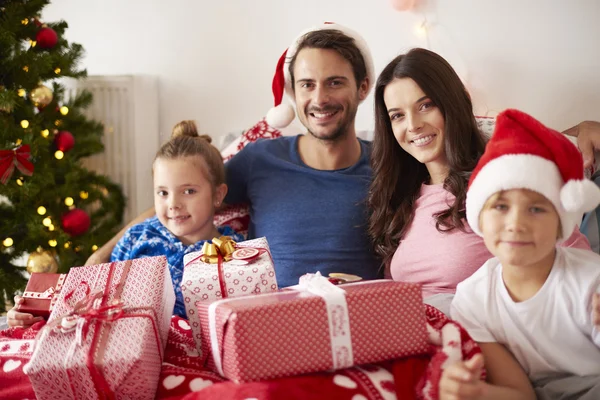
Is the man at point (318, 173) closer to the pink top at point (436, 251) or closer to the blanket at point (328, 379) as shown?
the pink top at point (436, 251)

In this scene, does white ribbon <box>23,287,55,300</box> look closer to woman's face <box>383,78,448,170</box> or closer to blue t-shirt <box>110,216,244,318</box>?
blue t-shirt <box>110,216,244,318</box>

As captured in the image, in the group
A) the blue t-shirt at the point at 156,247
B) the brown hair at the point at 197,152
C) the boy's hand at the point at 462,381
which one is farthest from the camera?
the brown hair at the point at 197,152

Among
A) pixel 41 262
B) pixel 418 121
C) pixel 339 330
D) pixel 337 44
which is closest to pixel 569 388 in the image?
pixel 339 330

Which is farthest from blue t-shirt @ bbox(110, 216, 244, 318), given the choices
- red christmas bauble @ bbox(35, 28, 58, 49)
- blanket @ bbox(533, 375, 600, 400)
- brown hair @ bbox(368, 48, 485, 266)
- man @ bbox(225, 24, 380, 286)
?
red christmas bauble @ bbox(35, 28, 58, 49)

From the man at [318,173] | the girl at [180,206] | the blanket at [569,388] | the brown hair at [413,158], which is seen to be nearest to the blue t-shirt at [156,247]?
the girl at [180,206]

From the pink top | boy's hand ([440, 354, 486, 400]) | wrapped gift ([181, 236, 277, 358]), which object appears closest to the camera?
boy's hand ([440, 354, 486, 400])

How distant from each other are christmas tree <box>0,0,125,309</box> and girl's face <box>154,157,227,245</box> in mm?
906

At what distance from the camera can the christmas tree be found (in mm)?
2379

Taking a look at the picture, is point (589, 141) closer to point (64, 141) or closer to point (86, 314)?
point (86, 314)

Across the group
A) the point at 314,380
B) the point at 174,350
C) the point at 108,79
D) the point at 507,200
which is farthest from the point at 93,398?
the point at 108,79

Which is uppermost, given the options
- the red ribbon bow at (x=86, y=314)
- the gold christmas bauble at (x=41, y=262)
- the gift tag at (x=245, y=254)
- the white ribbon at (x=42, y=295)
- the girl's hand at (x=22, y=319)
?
the gift tag at (x=245, y=254)

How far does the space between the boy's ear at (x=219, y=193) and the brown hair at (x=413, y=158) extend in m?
0.50

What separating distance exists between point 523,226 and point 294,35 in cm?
201

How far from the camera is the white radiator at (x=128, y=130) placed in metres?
2.91
